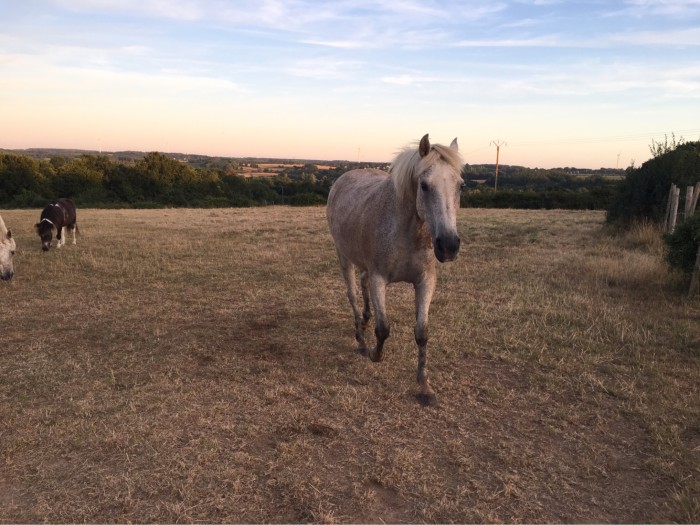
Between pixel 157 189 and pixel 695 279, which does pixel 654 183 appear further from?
pixel 157 189

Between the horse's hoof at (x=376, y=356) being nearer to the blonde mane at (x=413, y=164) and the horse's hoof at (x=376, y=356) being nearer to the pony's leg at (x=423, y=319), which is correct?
the pony's leg at (x=423, y=319)

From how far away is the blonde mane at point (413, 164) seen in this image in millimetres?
3586

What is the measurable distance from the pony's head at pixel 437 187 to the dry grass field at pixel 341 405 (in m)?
1.59

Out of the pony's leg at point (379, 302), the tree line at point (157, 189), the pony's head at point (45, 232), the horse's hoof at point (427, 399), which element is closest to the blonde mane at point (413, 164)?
the pony's leg at point (379, 302)

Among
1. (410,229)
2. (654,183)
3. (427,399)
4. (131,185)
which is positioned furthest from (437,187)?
(131,185)

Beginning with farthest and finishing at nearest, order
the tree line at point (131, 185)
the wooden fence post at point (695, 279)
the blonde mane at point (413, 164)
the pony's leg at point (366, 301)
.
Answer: the tree line at point (131, 185) → the wooden fence post at point (695, 279) → the pony's leg at point (366, 301) → the blonde mane at point (413, 164)

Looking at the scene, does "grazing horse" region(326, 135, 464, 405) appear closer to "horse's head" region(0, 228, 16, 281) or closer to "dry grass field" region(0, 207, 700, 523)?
"dry grass field" region(0, 207, 700, 523)

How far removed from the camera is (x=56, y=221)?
11.7 metres

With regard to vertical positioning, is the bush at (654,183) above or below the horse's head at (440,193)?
above

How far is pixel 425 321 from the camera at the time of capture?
13.9 feet

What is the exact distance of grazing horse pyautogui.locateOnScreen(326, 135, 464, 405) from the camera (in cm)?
343

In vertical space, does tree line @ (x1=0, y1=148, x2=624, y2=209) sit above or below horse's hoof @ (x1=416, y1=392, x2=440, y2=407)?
above


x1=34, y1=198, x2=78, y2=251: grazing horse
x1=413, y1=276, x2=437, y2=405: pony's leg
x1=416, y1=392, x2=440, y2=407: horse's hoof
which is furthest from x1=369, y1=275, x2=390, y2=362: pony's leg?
x1=34, y1=198, x2=78, y2=251: grazing horse

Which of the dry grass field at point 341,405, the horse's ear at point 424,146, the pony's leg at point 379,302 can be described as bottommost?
the dry grass field at point 341,405
